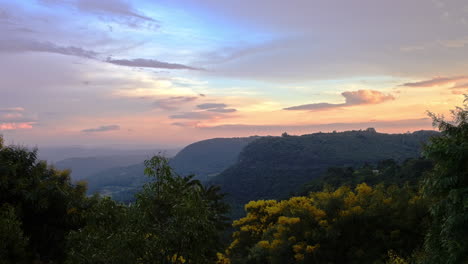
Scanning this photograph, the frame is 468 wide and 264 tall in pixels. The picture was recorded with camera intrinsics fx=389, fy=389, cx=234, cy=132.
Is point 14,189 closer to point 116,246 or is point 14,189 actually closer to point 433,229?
point 116,246

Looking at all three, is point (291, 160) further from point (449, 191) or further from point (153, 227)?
point (153, 227)

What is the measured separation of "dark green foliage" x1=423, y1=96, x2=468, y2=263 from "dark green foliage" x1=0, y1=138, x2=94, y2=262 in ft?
47.1

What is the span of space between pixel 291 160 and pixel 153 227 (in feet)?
520

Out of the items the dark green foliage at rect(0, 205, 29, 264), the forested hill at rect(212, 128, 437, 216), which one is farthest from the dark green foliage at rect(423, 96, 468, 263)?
the forested hill at rect(212, 128, 437, 216)

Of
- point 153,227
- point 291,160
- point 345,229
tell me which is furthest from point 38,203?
point 291,160

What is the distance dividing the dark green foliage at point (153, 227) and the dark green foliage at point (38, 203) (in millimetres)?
9261

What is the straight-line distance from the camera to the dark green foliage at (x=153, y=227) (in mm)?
8000

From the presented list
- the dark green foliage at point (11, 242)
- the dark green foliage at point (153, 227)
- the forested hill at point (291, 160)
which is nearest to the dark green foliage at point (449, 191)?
the dark green foliage at point (153, 227)

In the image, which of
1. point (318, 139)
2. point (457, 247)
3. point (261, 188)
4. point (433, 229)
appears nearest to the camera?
point (457, 247)

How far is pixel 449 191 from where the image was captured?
1182cm

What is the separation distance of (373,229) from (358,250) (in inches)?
70.9

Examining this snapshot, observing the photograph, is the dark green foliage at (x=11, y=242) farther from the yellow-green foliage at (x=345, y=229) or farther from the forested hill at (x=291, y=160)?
the forested hill at (x=291, y=160)

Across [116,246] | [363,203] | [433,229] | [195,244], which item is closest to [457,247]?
[433,229]

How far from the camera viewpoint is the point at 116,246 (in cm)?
784
